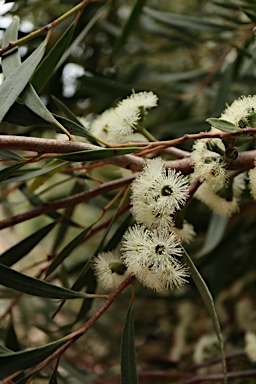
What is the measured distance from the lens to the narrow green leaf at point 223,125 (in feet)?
1.89

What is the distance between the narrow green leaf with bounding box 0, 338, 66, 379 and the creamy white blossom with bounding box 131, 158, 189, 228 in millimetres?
165

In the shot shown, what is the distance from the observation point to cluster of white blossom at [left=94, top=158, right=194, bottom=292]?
1.89 feet

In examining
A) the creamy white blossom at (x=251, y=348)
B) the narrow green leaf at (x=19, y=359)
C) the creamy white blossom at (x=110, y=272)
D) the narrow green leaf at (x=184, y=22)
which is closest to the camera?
the narrow green leaf at (x=19, y=359)

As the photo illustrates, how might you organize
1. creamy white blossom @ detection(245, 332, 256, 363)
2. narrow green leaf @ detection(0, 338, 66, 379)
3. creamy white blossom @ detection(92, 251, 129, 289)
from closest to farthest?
1. narrow green leaf @ detection(0, 338, 66, 379)
2. creamy white blossom @ detection(92, 251, 129, 289)
3. creamy white blossom @ detection(245, 332, 256, 363)

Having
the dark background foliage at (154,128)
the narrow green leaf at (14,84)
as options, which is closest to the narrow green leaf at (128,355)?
the dark background foliage at (154,128)

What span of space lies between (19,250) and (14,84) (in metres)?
0.22

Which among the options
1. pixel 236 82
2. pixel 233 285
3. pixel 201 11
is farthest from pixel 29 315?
pixel 201 11

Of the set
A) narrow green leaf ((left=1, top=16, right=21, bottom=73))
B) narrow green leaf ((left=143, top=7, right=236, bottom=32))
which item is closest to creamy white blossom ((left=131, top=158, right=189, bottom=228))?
narrow green leaf ((left=1, top=16, right=21, bottom=73))

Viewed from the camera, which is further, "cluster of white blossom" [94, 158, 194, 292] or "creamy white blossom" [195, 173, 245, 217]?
"creamy white blossom" [195, 173, 245, 217]

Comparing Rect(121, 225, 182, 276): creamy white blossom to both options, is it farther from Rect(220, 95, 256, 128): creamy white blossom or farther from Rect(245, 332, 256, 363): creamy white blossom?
Rect(245, 332, 256, 363): creamy white blossom

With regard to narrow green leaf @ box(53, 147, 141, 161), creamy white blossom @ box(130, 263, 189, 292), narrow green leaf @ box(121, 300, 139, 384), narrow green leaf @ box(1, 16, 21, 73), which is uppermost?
narrow green leaf @ box(1, 16, 21, 73)

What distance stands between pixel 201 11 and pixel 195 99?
0.30 metres

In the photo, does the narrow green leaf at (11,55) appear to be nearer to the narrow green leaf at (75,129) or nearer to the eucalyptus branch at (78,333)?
the narrow green leaf at (75,129)

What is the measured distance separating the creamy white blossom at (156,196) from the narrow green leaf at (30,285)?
0.11m
